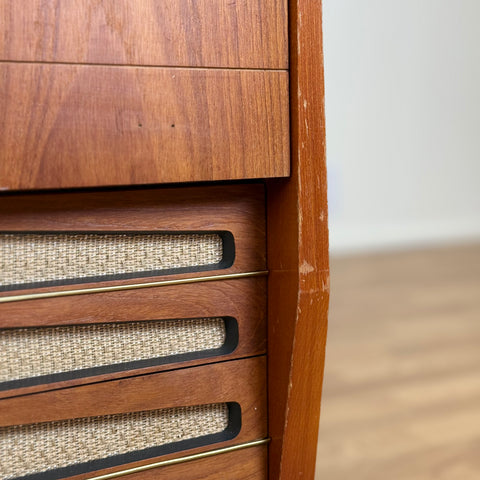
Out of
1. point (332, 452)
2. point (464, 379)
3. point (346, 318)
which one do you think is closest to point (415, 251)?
point (346, 318)

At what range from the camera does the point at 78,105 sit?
0.64 metres

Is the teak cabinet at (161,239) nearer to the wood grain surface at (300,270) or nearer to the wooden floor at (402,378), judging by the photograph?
the wood grain surface at (300,270)

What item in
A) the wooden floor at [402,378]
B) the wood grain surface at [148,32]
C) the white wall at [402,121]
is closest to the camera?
the wood grain surface at [148,32]

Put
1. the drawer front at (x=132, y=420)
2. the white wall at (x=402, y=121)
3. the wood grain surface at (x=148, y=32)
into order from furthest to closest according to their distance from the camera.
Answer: the white wall at (x=402, y=121) < the drawer front at (x=132, y=420) < the wood grain surface at (x=148, y=32)

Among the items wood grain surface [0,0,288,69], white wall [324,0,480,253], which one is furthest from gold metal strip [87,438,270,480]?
white wall [324,0,480,253]

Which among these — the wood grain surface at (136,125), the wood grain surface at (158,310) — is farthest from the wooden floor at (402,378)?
the wood grain surface at (136,125)

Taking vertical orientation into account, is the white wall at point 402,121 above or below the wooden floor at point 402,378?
above

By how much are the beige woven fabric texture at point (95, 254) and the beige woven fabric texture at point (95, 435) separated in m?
0.16

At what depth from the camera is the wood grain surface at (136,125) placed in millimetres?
630

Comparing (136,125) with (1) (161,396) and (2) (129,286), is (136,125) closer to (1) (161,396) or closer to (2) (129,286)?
(2) (129,286)

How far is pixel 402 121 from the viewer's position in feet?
11.7

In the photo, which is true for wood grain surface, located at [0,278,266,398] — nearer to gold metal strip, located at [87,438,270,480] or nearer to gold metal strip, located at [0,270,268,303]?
gold metal strip, located at [0,270,268,303]

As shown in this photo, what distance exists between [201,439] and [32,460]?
0.19 m

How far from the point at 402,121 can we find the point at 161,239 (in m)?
3.01
